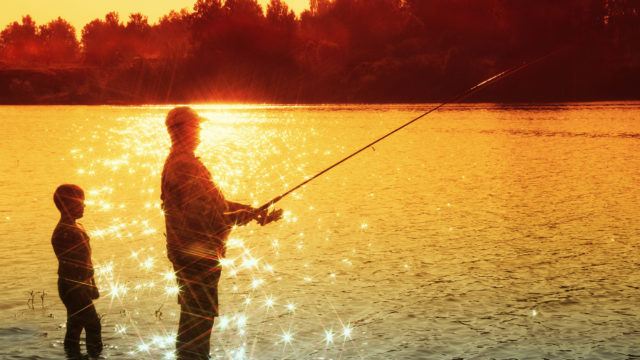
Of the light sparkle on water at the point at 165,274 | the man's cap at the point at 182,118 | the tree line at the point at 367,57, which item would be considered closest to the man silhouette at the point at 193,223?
the man's cap at the point at 182,118

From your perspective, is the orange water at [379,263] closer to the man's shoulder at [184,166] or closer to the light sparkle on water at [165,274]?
the light sparkle on water at [165,274]

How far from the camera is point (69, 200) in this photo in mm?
7875

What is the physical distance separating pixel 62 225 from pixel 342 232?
882 centimetres

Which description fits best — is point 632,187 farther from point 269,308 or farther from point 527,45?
point 527,45

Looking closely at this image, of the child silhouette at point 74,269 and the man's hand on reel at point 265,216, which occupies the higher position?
the man's hand on reel at point 265,216

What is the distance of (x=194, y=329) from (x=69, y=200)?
5.98 ft

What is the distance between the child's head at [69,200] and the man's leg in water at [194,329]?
157 cm

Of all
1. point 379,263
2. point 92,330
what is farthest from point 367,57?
point 92,330

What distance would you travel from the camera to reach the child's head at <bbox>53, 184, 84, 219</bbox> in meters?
7.88

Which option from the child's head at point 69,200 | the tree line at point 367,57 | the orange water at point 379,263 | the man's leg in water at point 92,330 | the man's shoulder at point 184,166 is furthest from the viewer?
the tree line at point 367,57

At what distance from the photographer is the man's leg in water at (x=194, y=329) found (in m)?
7.23

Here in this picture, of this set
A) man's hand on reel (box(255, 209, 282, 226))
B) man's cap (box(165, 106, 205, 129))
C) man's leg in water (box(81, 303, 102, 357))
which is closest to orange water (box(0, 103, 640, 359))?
man's leg in water (box(81, 303, 102, 357))

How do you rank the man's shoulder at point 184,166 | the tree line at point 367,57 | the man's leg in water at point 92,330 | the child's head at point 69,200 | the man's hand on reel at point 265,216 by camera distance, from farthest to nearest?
the tree line at point 367,57 → the man's leg in water at point 92,330 → the child's head at point 69,200 → the man's hand on reel at point 265,216 → the man's shoulder at point 184,166

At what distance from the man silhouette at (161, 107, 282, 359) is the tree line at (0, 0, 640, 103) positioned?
9611cm
